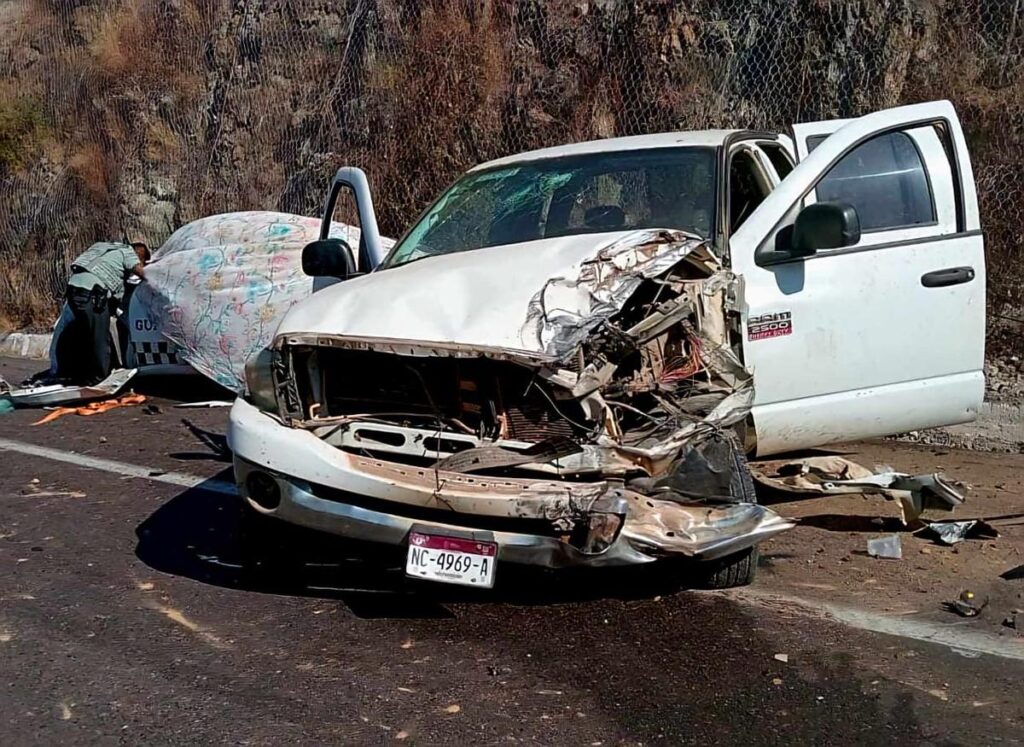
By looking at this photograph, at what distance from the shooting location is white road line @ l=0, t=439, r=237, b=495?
650cm

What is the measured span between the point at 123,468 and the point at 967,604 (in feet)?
16.8

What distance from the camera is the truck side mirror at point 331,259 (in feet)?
19.8

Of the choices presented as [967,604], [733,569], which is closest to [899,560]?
[967,604]

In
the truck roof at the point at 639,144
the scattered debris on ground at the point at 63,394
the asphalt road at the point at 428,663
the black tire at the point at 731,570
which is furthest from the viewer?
the scattered debris on ground at the point at 63,394

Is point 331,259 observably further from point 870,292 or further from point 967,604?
point 967,604

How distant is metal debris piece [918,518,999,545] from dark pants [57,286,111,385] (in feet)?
24.3

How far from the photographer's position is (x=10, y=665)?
13.2 feet

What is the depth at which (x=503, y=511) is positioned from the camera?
379 cm

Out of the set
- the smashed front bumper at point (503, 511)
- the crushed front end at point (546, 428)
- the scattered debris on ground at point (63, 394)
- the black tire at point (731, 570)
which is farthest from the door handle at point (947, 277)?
the scattered debris on ground at point (63, 394)

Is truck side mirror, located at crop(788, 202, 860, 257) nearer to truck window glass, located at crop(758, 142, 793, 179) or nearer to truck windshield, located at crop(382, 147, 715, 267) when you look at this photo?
truck windshield, located at crop(382, 147, 715, 267)

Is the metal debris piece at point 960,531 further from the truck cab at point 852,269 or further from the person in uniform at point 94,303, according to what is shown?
the person in uniform at point 94,303

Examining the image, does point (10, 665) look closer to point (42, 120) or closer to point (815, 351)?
point (815, 351)

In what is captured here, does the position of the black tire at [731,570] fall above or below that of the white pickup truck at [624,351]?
below

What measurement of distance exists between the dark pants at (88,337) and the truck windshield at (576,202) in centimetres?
505
